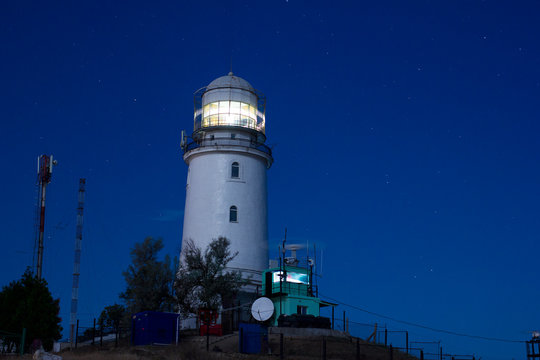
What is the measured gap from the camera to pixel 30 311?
1508 inches

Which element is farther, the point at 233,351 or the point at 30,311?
the point at 30,311

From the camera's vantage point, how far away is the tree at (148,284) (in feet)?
137

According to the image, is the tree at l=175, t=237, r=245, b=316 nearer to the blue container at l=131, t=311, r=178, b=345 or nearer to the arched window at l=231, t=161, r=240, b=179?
the blue container at l=131, t=311, r=178, b=345

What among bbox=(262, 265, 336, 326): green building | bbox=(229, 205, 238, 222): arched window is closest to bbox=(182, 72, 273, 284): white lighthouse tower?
bbox=(229, 205, 238, 222): arched window

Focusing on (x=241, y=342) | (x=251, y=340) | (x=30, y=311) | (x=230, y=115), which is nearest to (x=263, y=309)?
(x=251, y=340)

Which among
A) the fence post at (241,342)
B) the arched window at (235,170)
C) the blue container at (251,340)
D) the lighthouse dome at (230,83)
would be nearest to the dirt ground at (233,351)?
the fence post at (241,342)

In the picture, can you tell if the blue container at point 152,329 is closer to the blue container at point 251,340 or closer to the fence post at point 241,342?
the blue container at point 251,340

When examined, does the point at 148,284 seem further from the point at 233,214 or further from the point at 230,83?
the point at 230,83

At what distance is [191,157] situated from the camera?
49.7 metres

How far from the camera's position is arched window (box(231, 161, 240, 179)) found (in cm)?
4794

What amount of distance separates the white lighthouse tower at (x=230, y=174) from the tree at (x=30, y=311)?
1103 centimetres

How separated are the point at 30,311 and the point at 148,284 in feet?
22.9

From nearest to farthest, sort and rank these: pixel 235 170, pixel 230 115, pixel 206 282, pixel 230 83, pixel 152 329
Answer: pixel 152 329, pixel 206 282, pixel 235 170, pixel 230 115, pixel 230 83

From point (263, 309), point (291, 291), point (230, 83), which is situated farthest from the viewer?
point (230, 83)
